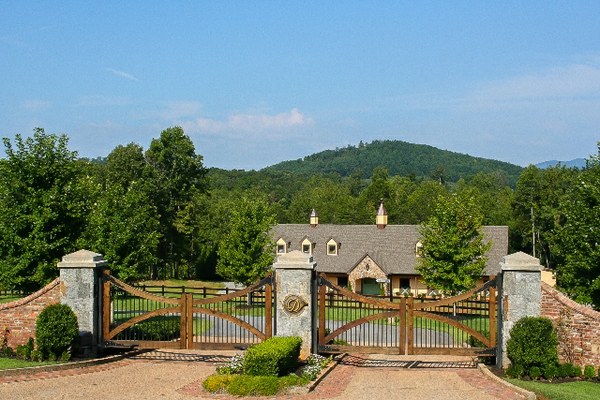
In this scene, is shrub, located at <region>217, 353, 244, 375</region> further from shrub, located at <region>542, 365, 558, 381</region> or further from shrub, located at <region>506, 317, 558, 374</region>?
shrub, located at <region>542, 365, 558, 381</region>

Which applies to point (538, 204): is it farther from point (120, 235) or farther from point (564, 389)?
point (564, 389)

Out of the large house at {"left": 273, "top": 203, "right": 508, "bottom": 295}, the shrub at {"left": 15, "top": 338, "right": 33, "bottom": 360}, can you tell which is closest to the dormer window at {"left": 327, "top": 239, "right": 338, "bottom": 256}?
the large house at {"left": 273, "top": 203, "right": 508, "bottom": 295}

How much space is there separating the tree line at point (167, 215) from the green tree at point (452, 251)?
1.97 m

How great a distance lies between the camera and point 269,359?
539 inches

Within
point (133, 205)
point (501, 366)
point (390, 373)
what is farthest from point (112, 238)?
point (501, 366)

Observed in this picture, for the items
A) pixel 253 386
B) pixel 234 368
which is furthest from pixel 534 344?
pixel 234 368

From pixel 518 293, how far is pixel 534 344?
127cm

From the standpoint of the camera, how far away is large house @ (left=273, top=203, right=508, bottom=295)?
4716 centimetres

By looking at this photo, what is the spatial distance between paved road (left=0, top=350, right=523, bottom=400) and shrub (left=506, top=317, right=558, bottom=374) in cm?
90

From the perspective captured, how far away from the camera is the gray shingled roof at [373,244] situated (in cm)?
4731

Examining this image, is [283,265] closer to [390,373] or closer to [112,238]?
[390,373]

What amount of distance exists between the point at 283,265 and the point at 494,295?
16.7 feet

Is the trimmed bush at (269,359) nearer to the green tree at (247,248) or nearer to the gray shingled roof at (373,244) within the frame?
the green tree at (247,248)

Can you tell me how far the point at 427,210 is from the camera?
268ft
